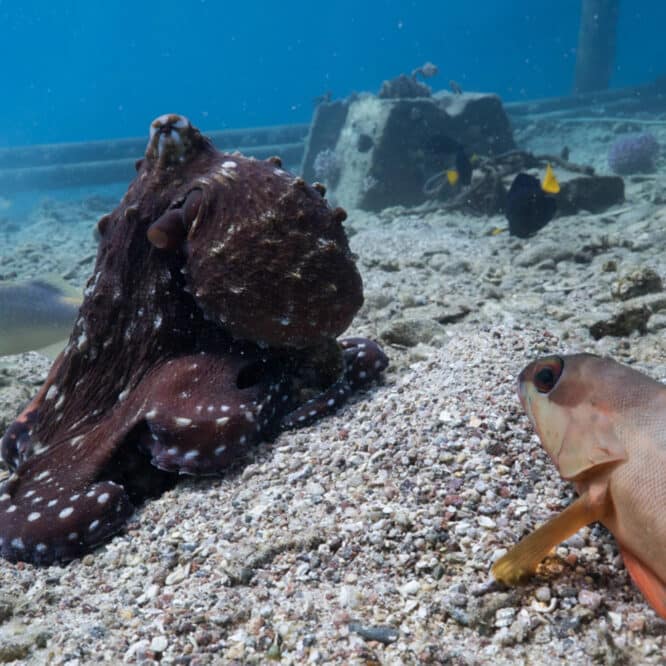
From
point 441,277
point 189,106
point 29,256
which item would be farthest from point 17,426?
point 189,106

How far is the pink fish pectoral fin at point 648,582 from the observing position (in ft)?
4.63

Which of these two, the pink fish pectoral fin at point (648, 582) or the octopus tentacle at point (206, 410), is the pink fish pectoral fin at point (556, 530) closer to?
the pink fish pectoral fin at point (648, 582)

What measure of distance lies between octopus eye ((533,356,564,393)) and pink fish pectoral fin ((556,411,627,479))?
0.15 m

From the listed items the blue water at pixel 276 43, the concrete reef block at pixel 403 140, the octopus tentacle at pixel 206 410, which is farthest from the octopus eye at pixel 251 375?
the blue water at pixel 276 43

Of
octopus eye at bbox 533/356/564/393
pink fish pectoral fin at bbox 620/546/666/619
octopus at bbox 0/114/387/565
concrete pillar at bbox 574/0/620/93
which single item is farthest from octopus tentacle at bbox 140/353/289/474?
concrete pillar at bbox 574/0/620/93

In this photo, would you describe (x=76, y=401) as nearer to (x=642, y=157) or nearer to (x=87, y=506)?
(x=87, y=506)

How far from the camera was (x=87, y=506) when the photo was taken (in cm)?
235

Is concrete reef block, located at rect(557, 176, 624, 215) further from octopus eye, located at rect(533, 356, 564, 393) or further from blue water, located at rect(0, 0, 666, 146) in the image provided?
blue water, located at rect(0, 0, 666, 146)

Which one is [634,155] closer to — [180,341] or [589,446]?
[180,341]

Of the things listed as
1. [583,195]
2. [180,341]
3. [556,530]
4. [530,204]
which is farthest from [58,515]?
[583,195]

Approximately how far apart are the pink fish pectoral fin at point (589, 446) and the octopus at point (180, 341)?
133 centimetres

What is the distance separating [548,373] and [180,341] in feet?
5.84

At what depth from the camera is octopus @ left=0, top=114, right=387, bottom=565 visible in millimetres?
2471

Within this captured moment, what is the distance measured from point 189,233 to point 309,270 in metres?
0.59
